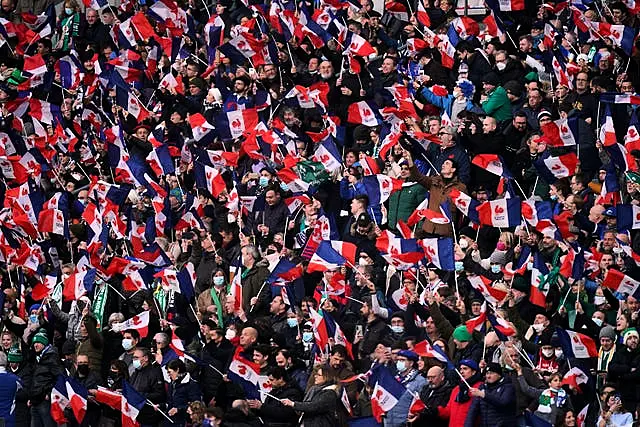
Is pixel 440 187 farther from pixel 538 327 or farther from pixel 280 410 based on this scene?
pixel 280 410

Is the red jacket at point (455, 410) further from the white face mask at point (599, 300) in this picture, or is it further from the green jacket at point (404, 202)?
the green jacket at point (404, 202)

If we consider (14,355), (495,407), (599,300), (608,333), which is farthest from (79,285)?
(608,333)

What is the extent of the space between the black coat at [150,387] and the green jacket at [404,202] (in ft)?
11.6

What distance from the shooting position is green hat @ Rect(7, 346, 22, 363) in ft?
78.5

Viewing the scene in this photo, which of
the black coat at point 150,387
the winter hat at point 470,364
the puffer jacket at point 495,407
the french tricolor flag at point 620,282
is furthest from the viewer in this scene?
the black coat at point 150,387

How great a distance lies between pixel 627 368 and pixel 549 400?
116 cm

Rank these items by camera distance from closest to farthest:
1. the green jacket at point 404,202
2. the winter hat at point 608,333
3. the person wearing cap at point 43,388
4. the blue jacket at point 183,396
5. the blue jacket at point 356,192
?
the winter hat at point 608,333 → the blue jacket at point 183,396 → the person wearing cap at point 43,388 → the green jacket at point 404,202 → the blue jacket at point 356,192

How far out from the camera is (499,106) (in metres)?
26.2

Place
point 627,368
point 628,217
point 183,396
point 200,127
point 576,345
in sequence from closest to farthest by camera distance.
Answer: point 627,368 → point 576,345 → point 183,396 → point 628,217 → point 200,127

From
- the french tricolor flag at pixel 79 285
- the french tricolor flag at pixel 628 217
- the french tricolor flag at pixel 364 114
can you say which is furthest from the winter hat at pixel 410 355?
the french tricolor flag at pixel 364 114

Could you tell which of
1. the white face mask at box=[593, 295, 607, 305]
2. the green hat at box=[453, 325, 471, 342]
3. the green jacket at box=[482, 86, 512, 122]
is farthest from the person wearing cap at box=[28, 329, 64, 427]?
the green jacket at box=[482, 86, 512, 122]

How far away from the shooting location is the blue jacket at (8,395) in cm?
2305

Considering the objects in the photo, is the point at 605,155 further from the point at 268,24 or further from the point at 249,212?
the point at 268,24

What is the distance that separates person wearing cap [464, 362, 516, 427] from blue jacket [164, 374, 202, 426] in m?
3.50
